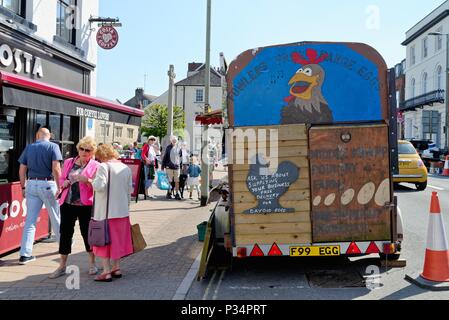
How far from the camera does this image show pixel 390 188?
18.0 feet

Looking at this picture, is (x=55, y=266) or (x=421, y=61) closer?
(x=55, y=266)

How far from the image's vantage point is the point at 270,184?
5.47 meters

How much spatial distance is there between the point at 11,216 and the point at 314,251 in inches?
170

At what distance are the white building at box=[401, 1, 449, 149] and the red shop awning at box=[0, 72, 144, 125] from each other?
106 ft

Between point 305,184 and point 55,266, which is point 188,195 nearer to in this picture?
point 55,266

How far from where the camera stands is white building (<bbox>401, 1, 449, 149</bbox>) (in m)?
40.8

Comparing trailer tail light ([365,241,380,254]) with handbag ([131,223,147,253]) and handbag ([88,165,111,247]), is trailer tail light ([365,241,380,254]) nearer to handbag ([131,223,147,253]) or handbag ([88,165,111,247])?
handbag ([131,223,147,253])

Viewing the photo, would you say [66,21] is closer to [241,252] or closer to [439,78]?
[241,252]

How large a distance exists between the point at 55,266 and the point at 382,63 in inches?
195

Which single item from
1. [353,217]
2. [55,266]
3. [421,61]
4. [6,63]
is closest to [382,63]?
[353,217]

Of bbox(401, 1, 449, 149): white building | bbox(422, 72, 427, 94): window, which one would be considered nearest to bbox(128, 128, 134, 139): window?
bbox(401, 1, 449, 149): white building

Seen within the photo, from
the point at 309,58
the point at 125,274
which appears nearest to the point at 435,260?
the point at 309,58

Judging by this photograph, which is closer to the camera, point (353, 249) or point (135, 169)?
point (353, 249)

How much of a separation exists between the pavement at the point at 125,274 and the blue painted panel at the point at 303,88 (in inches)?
83.9
